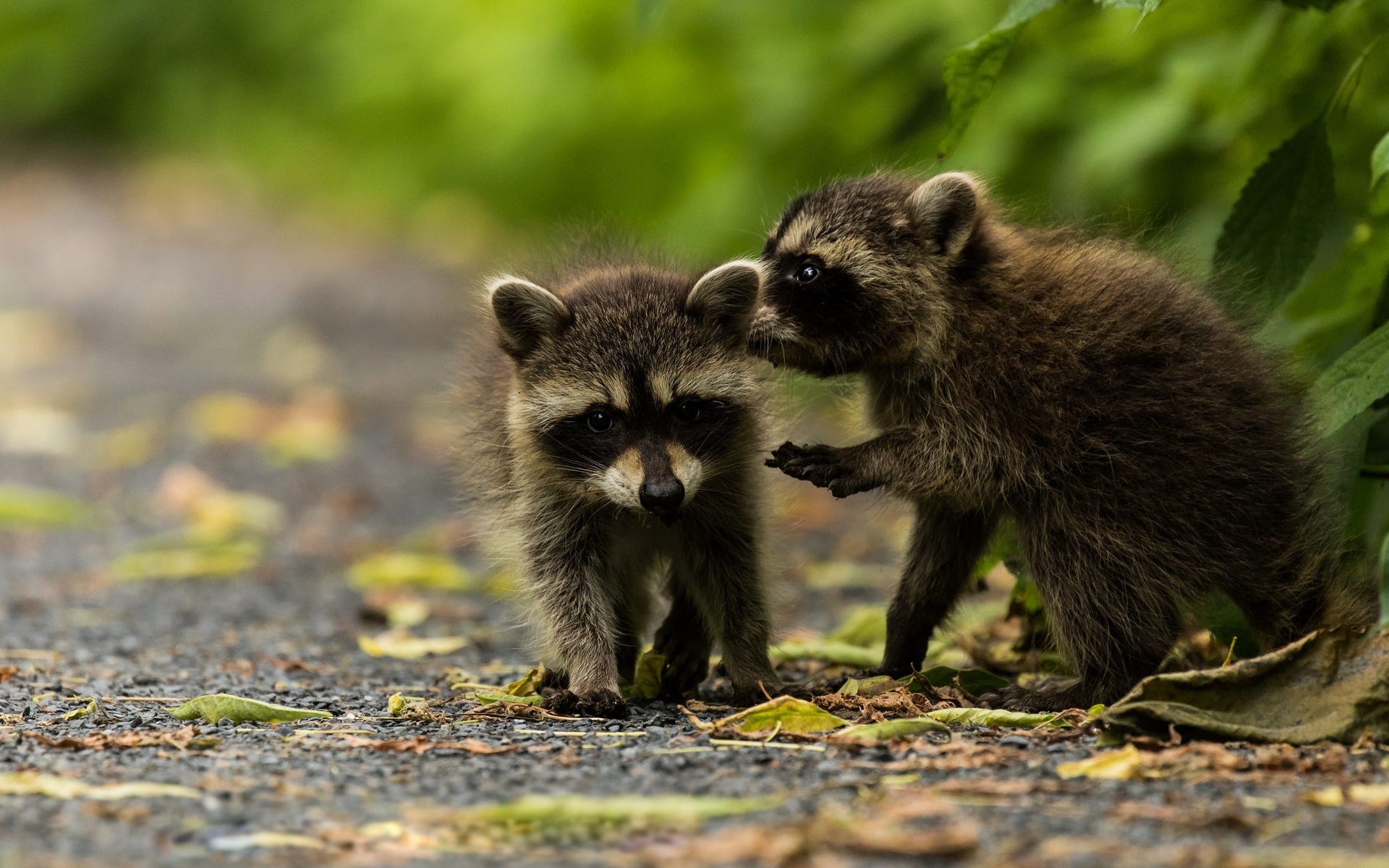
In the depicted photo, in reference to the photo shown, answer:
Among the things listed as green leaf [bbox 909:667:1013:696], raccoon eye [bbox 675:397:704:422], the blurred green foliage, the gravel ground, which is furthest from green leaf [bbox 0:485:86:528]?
green leaf [bbox 909:667:1013:696]

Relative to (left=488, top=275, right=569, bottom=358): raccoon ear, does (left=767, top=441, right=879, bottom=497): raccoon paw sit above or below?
below

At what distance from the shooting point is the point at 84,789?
3627 mm

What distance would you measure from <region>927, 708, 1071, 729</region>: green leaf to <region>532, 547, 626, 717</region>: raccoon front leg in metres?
0.95

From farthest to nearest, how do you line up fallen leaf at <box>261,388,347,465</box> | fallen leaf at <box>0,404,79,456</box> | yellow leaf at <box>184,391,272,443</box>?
yellow leaf at <box>184,391,272,443</box> < fallen leaf at <box>0,404,79,456</box> < fallen leaf at <box>261,388,347,465</box>

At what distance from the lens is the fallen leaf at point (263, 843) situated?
3232mm

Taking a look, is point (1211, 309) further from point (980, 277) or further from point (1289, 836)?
point (1289, 836)

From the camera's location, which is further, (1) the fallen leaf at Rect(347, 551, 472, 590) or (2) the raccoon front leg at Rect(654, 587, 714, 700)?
(1) the fallen leaf at Rect(347, 551, 472, 590)

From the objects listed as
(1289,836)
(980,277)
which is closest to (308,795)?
(1289,836)

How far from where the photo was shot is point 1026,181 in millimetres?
8305

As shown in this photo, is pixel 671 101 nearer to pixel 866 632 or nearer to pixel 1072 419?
pixel 866 632

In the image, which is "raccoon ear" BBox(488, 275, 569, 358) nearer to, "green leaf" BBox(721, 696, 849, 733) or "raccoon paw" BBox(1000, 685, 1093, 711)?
"green leaf" BBox(721, 696, 849, 733)

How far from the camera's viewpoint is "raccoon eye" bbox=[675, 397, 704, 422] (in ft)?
17.1

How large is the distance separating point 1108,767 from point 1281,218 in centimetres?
219

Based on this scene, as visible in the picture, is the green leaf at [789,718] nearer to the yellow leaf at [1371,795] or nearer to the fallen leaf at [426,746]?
the fallen leaf at [426,746]
